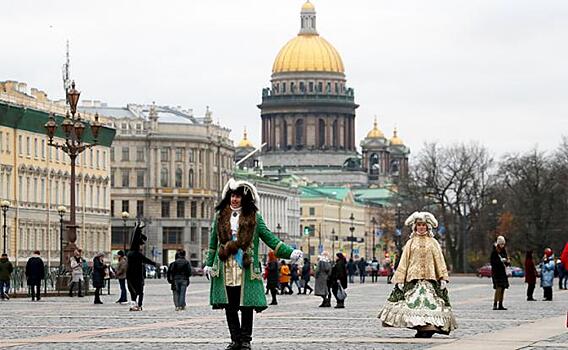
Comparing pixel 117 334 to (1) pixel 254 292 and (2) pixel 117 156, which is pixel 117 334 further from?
(2) pixel 117 156

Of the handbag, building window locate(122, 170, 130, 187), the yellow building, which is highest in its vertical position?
building window locate(122, 170, 130, 187)

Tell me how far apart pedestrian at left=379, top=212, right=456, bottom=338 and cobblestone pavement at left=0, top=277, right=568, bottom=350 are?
10.8 inches

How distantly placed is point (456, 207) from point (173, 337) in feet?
339

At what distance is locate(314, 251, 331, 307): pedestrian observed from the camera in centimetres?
4572

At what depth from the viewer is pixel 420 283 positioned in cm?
2700

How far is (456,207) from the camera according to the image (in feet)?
425

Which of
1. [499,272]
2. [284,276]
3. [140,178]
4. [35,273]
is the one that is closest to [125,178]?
[140,178]

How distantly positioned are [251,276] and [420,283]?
5270 millimetres

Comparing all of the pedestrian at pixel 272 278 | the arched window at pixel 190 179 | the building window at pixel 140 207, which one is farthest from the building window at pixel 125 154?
the pedestrian at pixel 272 278

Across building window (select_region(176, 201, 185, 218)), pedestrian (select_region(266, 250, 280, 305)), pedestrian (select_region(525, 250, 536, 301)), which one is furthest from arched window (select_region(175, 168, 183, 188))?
pedestrian (select_region(525, 250, 536, 301))

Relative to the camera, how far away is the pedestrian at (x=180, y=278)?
137 feet

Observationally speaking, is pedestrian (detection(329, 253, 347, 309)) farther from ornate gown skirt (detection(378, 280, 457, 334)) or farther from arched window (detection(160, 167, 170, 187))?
arched window (detection(160, 167, 170, 187))

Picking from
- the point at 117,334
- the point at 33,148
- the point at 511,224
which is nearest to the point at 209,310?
the point at 117,334

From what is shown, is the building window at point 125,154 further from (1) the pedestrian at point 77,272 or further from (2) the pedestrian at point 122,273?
(2) the pedestrian at point 122,273
